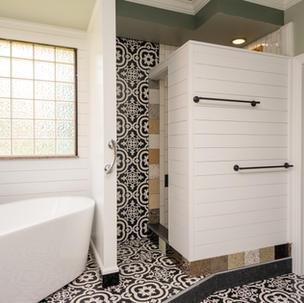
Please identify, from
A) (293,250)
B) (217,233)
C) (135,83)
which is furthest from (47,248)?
(293,250)

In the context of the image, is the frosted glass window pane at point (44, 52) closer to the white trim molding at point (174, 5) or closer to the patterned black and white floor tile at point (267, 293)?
the white trim molding at point (174, 5)

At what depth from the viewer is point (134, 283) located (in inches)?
82.4

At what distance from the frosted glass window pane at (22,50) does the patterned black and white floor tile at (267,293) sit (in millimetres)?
2759

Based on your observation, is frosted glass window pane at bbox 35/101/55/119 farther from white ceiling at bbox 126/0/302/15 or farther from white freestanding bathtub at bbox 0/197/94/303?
white ceiling at bbox 126/0/302/15

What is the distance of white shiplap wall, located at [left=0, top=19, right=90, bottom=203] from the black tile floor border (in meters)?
1.47

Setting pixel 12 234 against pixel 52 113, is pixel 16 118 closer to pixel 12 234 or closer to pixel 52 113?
pixel 52 113

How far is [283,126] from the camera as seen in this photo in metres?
2.49

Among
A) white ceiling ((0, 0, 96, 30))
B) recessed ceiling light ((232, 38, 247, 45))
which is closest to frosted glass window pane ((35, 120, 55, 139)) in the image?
white ceiling ((0, 0, 96, 30))

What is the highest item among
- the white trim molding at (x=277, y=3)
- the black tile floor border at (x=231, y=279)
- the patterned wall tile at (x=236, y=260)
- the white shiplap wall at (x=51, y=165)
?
the white trim molding at (x=277, y=3)

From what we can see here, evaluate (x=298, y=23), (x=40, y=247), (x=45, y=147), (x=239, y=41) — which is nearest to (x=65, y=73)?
(x=45, y=147)

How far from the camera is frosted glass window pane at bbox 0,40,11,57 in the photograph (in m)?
2.48

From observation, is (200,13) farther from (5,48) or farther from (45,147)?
(45,147)

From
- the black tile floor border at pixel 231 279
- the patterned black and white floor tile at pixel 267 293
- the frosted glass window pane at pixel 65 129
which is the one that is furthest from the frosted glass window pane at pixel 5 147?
the patterned black and white floor tile at pixel 267 293

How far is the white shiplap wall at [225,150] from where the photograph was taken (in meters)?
2.14
